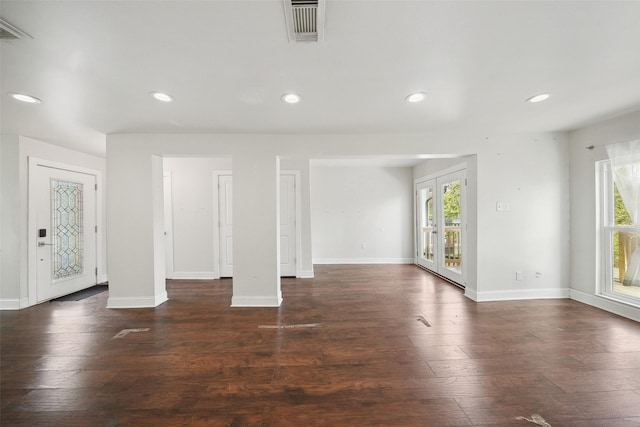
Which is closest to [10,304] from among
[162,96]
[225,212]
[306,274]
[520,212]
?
[225,212]

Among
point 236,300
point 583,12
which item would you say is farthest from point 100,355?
point 583,12

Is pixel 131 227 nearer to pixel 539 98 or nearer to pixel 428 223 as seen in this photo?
pixel 539 98

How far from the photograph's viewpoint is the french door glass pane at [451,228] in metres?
4.64

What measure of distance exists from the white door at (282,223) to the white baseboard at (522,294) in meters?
3.21

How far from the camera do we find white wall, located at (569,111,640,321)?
3016mm

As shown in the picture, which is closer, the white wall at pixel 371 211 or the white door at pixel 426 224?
the white door at pixel 426 224

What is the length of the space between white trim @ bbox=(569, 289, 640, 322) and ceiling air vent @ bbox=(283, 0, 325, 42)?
439 centimetres

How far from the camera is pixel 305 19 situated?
1390mm

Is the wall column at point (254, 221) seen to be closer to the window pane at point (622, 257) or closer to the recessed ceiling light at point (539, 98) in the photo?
the recessed ceiling light at point (539, 98)

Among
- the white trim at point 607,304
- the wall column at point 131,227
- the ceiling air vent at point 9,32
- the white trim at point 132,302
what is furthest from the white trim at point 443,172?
the white trim at point 132,302

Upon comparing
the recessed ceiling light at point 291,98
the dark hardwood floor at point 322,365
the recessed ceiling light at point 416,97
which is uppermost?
the recessed ceiling light at point 416,97

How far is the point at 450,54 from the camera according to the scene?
5.60ft

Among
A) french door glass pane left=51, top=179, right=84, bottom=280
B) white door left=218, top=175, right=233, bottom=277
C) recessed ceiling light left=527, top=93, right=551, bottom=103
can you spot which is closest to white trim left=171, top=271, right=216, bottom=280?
white door left=218, top=175, right=233, bottom=277

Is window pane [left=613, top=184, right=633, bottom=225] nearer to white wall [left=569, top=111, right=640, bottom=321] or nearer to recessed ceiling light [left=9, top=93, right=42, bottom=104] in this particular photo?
white wall [left=569, top=111, right=640, bottom=321]
